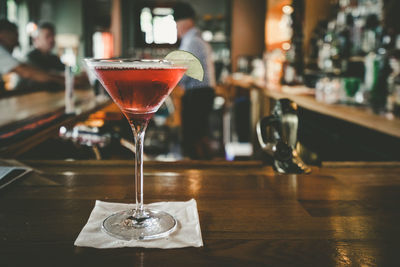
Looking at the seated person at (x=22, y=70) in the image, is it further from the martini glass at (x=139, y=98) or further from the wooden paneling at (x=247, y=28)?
the wooden paneling at (x=247, y=28)

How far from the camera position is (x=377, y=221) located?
771 millimetres

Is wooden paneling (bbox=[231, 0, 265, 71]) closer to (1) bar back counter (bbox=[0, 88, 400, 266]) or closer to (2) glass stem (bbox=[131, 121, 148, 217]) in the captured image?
(1) bar back counter (bbox=[0, 88, 400, 266])

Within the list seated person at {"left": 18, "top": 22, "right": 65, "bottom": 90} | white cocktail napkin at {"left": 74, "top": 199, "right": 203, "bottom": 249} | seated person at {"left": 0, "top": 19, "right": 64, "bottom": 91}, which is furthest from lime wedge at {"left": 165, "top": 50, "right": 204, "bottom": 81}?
seated person at {"left": 18, "top": 22, "right": 65, "bottom": 90}

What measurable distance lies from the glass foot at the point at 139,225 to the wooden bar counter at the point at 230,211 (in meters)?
0.06

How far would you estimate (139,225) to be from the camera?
751 mm

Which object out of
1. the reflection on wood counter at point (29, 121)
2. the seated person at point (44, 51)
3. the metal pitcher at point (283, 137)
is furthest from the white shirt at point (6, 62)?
the metal pitcher at point (283, 137)

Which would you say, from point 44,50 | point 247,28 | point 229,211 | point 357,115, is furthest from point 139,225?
point 247,28

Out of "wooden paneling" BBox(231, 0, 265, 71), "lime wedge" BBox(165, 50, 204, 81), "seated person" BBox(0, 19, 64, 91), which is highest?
"wooden paneling" BBox(231, 0, 265, 71)

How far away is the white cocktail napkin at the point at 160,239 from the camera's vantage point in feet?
2.15

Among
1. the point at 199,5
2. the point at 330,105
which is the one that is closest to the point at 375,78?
the point at 330,105

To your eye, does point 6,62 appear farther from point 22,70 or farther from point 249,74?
point 249,74

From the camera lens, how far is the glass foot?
699 millimetres

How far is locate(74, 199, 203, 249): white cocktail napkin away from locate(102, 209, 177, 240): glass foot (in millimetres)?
12

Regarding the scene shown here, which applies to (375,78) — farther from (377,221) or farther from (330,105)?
(377,221)
